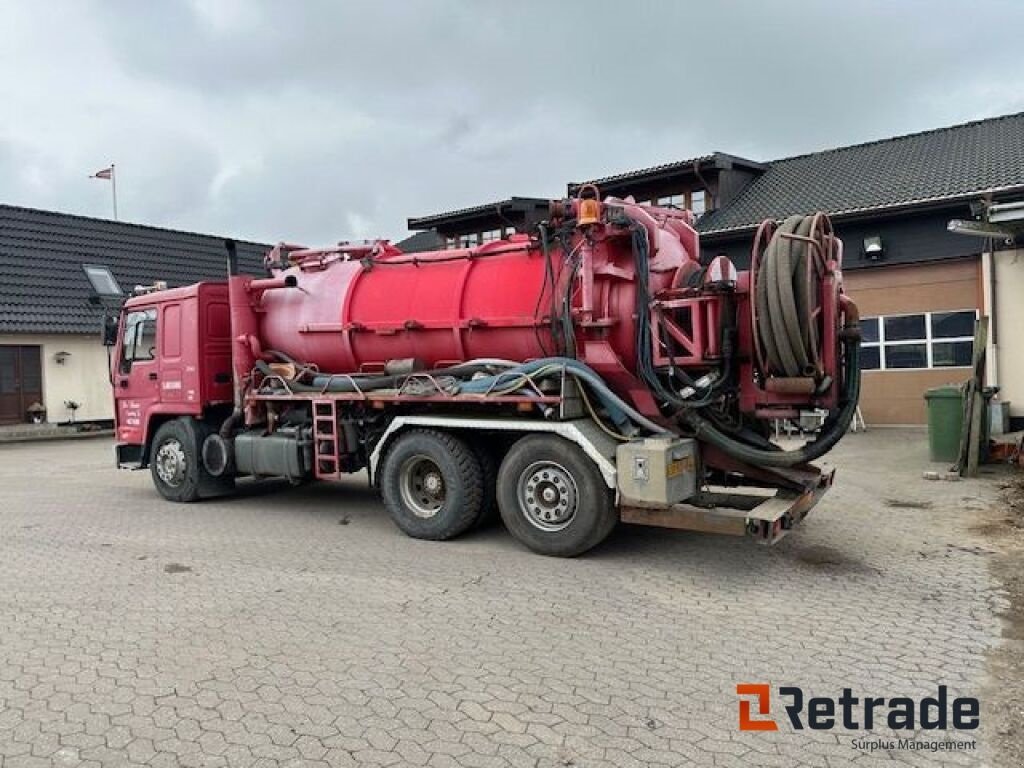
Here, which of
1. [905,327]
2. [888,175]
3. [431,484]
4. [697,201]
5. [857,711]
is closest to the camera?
[857,711]

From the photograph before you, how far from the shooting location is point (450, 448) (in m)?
7.29

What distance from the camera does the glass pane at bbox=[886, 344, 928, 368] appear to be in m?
15.8

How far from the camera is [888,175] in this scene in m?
18.2

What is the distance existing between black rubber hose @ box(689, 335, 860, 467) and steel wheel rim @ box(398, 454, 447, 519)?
2459 mm

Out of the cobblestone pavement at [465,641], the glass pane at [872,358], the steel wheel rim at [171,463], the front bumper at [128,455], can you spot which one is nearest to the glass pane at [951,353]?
the glass pane at [872,358]

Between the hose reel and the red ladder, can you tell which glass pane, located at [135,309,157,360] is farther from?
the hose reel

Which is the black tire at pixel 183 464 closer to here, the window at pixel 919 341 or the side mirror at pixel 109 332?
the side mirror at pixel 109 332

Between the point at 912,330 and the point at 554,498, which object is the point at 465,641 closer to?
the point at 554,498

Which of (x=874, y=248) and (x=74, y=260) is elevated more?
(x=74, y=260)

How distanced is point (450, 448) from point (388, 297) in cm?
188

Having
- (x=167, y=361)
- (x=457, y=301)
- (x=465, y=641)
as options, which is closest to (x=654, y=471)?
(x=465, y=641)

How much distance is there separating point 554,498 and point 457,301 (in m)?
2.19

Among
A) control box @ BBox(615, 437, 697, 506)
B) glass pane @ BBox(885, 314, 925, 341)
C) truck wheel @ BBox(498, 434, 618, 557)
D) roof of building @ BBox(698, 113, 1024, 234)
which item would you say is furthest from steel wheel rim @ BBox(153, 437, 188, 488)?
glass pane @ BBox(885, 314, 925, 341)

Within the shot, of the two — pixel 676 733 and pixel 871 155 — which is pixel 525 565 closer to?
pixel 676 733
